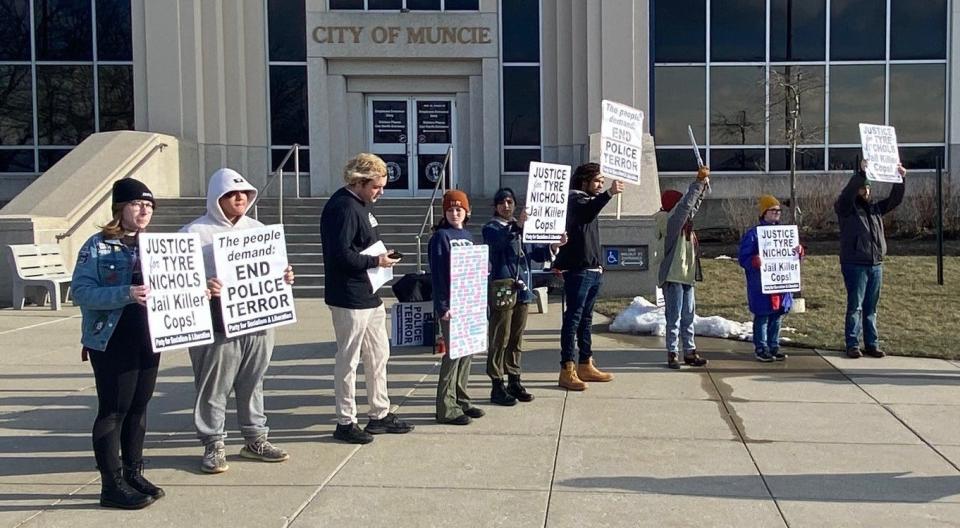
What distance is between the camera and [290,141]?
72.0ft

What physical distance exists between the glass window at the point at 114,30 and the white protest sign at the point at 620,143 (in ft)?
53.7

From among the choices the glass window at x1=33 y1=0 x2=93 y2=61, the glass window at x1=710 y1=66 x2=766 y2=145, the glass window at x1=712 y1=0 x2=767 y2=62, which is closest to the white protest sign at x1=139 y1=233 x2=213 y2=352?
the glass window at x1=710 y1=66 x2=766 y2=145

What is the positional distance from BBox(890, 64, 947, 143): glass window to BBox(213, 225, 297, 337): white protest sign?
65.7 feet

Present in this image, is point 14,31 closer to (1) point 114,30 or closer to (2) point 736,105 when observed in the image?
(1) point 114,30

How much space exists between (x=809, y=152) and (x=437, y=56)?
937 centimetres

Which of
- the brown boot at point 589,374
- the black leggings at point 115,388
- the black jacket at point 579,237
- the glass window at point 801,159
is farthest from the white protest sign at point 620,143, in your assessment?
the glass window at point 801,159

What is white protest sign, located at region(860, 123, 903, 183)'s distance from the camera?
949 centimetres

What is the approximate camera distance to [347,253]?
5.82 m

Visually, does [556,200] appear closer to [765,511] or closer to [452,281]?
[452,281]

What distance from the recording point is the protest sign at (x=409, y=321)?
27.3ft

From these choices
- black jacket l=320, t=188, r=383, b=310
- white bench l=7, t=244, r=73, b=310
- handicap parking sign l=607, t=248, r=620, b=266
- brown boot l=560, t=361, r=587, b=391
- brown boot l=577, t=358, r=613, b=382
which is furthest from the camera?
handicap parking sign l=607, t=248, r=620, b=266

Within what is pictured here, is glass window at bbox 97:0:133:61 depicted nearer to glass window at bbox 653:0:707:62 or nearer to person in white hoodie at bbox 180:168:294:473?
glass window at bbox 653:0:707:62

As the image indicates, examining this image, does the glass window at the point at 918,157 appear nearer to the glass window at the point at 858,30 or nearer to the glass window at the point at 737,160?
the glass window at the point at 858,30

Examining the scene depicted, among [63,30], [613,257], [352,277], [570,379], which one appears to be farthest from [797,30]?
[352,277]
